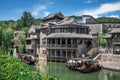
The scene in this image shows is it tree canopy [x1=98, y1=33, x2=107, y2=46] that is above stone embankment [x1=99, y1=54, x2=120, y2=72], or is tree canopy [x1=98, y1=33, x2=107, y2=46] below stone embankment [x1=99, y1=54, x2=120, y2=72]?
above

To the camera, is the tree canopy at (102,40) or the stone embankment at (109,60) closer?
the stone embankment at (109,60)

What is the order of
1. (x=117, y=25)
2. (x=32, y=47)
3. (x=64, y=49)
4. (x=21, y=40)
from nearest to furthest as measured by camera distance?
(x=64, y=49), (x=32, y=47), (x=21, y=40), (x=117, y=25)

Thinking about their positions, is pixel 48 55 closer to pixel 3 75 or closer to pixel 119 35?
pixel 119 35

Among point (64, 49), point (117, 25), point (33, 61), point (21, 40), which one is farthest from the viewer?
point (117, 25)

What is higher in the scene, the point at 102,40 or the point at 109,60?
the point at 102,40

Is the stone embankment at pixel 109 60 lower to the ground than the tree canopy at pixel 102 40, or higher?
lower

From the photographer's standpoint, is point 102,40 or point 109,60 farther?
point 102,40

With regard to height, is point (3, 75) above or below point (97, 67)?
above

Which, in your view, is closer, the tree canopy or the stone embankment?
the stone embankment

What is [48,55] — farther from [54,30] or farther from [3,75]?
[3,75]

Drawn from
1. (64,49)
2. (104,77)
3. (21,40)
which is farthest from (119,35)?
(21,40)

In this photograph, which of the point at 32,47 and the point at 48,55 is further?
the point at 32,47

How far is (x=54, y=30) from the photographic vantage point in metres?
61.4

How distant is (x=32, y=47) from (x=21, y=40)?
6139mm
